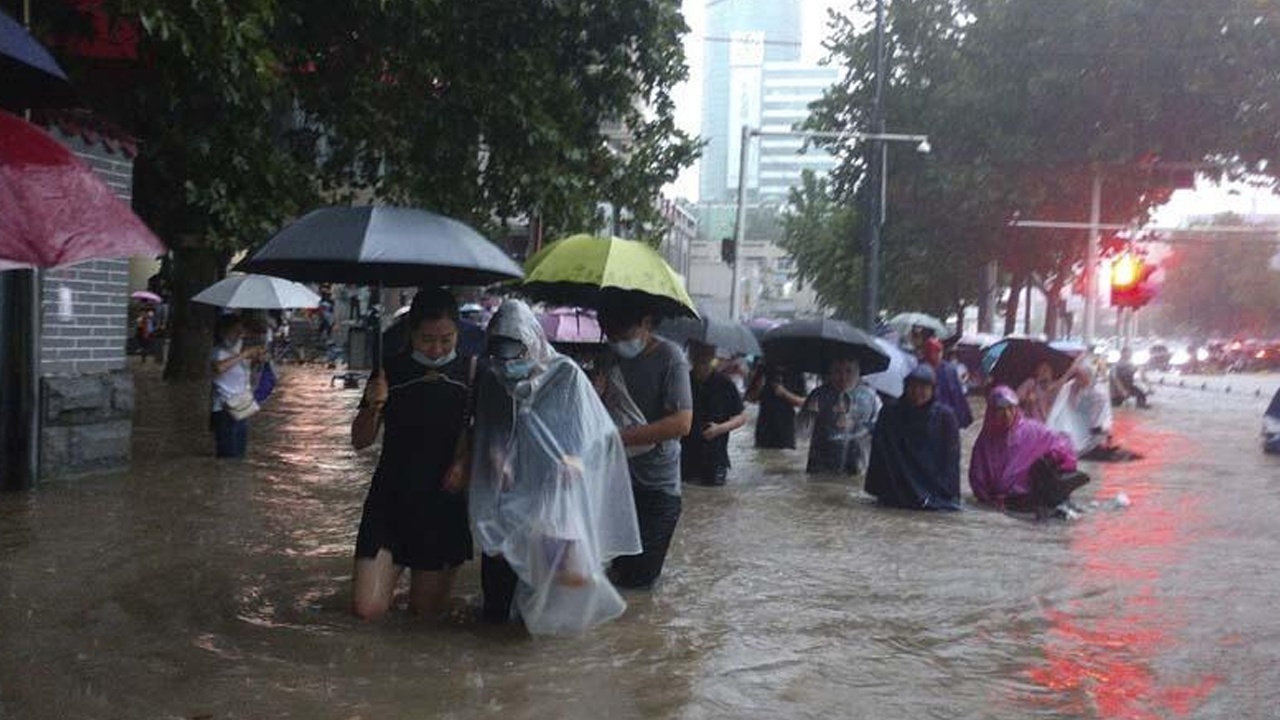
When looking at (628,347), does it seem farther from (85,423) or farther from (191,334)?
(191,334)

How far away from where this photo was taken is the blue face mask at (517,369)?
6188 millimetres

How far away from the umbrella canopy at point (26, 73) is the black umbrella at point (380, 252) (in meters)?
2.29

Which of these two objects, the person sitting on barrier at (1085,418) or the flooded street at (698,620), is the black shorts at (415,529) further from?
the person sitting on barrier at (1085,418)

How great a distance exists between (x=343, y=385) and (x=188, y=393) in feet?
13.7

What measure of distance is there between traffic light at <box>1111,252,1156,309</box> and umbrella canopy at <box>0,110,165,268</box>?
21.9 m

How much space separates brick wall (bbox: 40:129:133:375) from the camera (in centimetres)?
1035

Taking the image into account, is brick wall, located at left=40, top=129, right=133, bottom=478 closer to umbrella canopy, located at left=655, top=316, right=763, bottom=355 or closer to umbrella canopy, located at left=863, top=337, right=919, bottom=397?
umbrella canopy, located at left=655, top=316, right=763, bottom=355

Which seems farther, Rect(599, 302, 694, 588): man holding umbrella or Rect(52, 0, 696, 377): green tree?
Rect(52, 0, 696, 377): green tree

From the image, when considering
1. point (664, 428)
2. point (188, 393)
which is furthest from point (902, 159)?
point (664, 428)

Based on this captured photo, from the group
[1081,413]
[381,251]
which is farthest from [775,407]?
[381,251]

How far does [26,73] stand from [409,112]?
11.8m

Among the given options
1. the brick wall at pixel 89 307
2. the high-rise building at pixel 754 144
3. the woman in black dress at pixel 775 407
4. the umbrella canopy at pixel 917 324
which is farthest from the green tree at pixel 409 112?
the high-rise building at pixel 754 144

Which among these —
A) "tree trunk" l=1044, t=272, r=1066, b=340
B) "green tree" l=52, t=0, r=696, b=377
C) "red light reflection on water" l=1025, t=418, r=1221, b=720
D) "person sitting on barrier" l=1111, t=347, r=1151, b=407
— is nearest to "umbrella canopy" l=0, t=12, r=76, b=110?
"red light reflection on water" l=1025, t=418, r=1221, b=720

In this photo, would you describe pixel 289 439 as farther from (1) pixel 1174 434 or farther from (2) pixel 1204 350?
(2) pixel 1204 350
